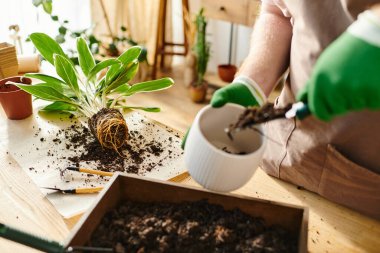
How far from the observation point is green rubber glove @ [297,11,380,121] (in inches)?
21.9

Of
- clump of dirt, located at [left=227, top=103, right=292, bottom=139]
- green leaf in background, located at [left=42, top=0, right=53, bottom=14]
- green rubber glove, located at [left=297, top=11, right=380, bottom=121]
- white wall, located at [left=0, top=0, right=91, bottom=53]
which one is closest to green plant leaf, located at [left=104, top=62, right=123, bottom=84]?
clump of dirt, located at [left=227, top=103, right=292, bottom=139]

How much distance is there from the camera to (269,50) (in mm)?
1019

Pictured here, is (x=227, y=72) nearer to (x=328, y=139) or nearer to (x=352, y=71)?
(x=328, y=139)

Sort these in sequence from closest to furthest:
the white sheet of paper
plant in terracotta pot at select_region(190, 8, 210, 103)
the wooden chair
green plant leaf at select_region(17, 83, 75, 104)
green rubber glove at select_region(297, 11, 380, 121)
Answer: green rubber glove at select_region(297, 11, 380, 121)
the white sheet of paper
green plant leaf at select_region(17, 83, 75, 104)
plant in terracotta pot at select_region(190, 8, 210, 103)
the wooden chair

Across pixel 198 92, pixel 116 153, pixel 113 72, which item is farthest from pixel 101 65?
pixel 198 92

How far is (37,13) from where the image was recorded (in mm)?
2947

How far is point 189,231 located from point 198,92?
96.0 inches

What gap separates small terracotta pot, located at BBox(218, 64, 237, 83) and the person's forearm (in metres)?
2.30

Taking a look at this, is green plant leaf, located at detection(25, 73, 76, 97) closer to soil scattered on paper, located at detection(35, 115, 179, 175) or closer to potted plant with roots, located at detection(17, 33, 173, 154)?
potted plant with roots, located at detection(17, 33, 173, 154)

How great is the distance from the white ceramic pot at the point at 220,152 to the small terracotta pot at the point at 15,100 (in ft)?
2.59

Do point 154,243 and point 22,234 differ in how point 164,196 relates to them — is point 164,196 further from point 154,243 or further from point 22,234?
point 22,234

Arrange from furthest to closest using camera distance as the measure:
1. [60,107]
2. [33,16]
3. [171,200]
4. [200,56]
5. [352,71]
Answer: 1. [200,56]
2. [33,16]
3. [60,107]
4. [171,200]
5. [352,71]

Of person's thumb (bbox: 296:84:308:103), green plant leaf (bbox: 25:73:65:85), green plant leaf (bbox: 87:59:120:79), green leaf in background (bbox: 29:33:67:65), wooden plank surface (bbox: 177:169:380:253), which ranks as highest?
person's thumb (bbox: 296:84:308:103)

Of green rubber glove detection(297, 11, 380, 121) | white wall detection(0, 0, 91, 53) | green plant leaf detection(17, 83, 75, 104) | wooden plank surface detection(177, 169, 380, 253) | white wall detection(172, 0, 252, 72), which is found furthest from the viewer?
white wall detection(172, 0, 252, 72)
